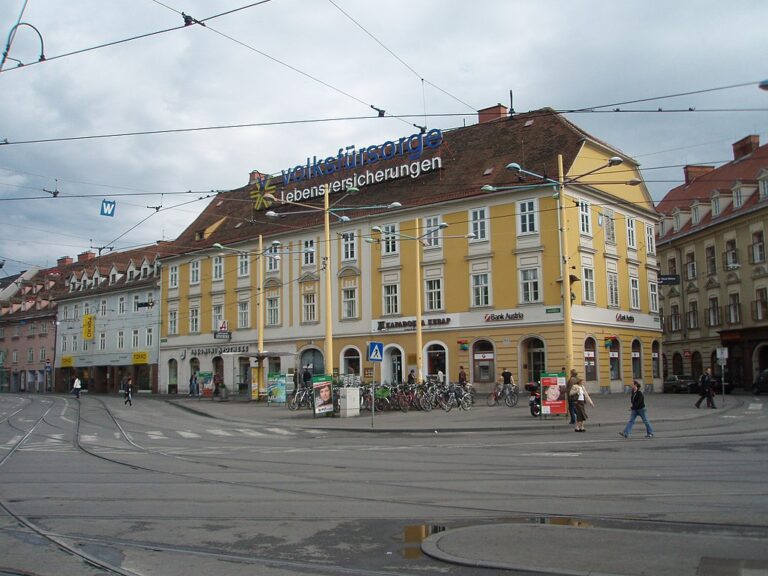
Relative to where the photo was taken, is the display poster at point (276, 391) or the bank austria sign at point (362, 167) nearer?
the display poster at point (276, 391)

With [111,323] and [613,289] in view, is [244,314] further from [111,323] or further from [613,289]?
[613,289]

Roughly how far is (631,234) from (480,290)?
1101cm

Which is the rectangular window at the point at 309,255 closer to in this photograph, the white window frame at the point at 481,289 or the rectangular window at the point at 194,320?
the rectangular window at the point at 194,320

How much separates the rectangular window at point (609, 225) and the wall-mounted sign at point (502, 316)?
24.6 feet

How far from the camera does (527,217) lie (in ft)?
139

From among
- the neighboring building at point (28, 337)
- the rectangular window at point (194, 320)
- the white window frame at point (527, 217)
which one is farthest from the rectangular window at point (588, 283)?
the neighboring building at point (28, 337)

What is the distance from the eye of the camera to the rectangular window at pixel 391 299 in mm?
47228

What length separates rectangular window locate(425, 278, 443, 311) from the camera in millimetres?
45438

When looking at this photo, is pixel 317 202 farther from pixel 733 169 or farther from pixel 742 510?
pixel 742 510

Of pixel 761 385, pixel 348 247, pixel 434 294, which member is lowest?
pixel 761 385

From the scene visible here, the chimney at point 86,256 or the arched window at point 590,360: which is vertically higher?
the chimney at point 86,256

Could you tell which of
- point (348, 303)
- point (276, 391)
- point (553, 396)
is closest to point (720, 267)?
point (348, 303)

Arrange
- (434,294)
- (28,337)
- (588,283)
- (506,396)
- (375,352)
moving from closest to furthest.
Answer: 1. (375,352)
2. (506,396)
3. (588,283)
4. (434,294)
5. (28,337)

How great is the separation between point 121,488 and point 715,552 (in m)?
9.02
